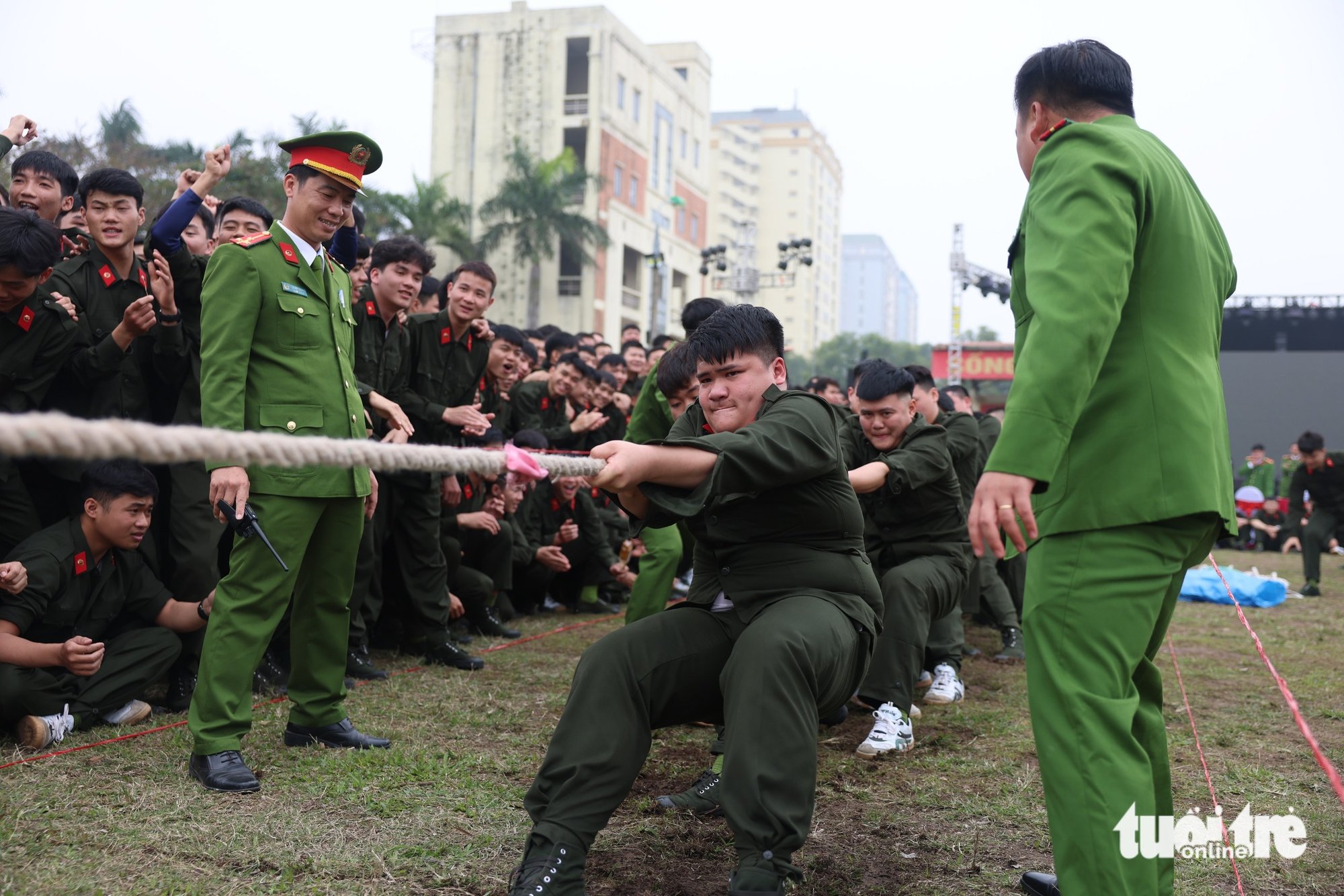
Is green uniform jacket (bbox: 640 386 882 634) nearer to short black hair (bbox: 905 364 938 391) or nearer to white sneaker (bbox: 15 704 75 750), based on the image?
white sneaker (bbox: 15 704 75 750)

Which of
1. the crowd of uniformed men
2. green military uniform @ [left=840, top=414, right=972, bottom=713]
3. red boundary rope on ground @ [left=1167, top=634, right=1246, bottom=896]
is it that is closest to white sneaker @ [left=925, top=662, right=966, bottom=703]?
the crowd of uniformed men

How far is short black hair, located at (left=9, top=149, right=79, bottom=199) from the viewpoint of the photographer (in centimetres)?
457

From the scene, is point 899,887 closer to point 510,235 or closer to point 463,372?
point 463,372

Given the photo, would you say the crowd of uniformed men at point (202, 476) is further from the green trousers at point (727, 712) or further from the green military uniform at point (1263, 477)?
the green military uniform at point (1263, 477)

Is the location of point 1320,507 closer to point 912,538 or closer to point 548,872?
point 912,538

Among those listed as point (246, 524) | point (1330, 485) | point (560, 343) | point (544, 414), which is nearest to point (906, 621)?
point (246, 524)

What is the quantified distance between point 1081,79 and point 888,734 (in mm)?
2410

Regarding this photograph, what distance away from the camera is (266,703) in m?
4.28

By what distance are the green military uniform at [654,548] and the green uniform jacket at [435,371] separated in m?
1.04

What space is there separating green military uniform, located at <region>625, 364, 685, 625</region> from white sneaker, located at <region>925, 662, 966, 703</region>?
1317 mm

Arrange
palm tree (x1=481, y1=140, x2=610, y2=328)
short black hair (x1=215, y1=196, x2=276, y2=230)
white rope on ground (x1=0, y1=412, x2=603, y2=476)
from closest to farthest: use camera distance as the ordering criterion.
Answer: white rope on ground (x1=0, y1=412, x2=603, y2=476), short black hair (x1=215, y1=196, x2=276, y2=230), palm tree (x1=481, y1=140, x2=610, y2=328)

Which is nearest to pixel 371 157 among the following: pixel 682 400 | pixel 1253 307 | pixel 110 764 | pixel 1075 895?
pixel 682 400

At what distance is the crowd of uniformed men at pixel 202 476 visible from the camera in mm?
3701

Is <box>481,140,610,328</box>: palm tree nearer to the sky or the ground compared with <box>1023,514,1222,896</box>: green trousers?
nearer to the sky
